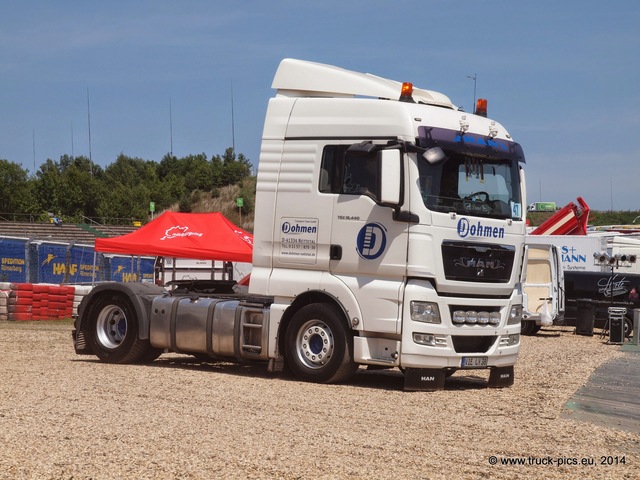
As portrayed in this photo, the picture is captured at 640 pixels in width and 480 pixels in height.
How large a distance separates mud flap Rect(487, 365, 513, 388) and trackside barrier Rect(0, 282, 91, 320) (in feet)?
58.1

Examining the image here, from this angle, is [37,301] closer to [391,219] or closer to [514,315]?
[514,315]

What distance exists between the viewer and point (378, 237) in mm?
13016

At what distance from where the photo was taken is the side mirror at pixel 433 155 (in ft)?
42.1

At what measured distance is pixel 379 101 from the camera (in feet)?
43.5

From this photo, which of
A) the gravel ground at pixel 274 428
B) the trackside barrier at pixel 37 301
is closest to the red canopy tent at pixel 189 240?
the trackside barrier at pixel 37 301

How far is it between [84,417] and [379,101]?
5.81 m

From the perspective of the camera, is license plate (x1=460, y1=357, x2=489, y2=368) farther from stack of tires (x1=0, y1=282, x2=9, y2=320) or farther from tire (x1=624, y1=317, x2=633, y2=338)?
stack of tires (x1=0, y1=282, x2=9, y2=320)

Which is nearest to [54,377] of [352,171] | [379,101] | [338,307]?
[338,307]

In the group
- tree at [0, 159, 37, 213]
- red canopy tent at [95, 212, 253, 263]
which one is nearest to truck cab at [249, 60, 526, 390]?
red canopy tent at [95, 212, 253, 263]

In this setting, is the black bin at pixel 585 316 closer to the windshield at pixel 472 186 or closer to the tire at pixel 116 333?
the windshield at pixel 472 186

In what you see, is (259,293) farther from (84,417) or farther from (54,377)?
(84,417)

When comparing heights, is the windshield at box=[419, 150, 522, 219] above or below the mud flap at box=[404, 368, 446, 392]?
above

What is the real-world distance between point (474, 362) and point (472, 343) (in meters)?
0.25

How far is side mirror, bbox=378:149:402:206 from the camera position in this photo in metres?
12.6
